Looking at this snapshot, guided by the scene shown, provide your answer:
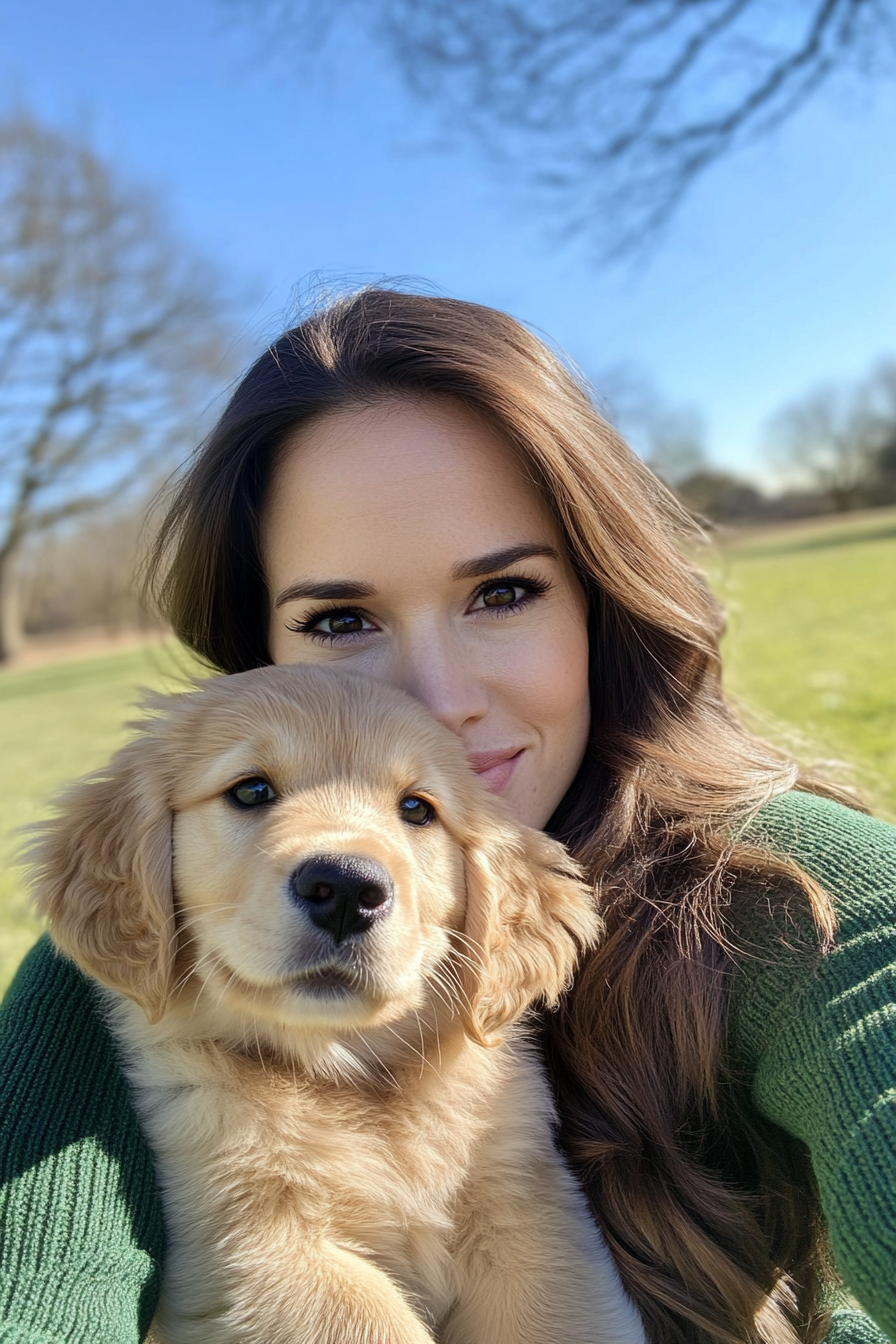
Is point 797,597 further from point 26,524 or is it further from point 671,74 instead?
point 26,524

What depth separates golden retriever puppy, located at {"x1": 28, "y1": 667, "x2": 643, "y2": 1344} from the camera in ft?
5.37

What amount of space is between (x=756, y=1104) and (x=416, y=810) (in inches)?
32.5

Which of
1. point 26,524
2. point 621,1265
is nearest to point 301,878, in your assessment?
point 621,1265

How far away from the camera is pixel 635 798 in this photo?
2.18 metres

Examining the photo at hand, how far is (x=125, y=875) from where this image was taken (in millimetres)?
1851

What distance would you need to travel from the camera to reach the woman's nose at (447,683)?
210cm

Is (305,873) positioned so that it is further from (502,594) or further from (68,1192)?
(502,594)

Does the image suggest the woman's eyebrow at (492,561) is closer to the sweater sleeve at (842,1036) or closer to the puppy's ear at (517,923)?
the puppy's ear at (517,923)

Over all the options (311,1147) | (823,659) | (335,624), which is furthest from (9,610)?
(311,1147)

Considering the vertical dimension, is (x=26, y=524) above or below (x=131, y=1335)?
above

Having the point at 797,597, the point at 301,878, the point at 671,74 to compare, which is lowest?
the point at 797,597

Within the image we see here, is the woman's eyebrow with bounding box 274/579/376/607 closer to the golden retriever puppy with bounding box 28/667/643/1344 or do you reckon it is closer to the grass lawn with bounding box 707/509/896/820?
the golden retriever puppy with bounding box 28/667/643/1344

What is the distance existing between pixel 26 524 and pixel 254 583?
35.9m

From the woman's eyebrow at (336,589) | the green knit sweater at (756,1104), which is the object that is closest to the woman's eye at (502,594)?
the woman's eyebrow at (336,589)
